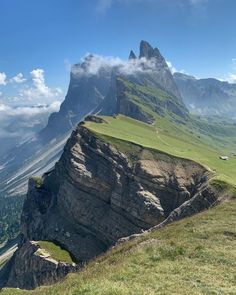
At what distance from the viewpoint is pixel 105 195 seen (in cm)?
13788

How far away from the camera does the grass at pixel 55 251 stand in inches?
4777

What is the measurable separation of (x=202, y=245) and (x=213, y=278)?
35.4 ft

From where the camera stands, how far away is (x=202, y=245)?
42969 millimetres

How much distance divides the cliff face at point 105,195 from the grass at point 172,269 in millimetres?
68022

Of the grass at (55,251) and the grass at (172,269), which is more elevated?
the grass at (172,269)

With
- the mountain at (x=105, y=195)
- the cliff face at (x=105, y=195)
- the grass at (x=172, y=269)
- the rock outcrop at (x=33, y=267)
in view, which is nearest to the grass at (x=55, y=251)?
the mountain at (x=105, y=195)

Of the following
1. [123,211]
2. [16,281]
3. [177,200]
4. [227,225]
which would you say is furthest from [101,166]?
[227,225]

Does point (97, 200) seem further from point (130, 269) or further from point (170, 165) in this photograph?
point (130, 269)

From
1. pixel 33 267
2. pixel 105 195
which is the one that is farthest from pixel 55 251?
pixel 105 195

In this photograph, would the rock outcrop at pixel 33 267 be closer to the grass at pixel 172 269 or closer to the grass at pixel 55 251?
the grass at pixel 55 251

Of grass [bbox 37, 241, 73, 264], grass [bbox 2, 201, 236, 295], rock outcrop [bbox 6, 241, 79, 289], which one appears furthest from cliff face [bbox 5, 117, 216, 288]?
grass [bbox 2, 201, 236, 295]

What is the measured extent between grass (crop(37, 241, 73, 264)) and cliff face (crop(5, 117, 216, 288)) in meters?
2.50

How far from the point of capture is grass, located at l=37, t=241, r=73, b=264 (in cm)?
12132

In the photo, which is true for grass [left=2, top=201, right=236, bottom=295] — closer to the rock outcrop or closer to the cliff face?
the rock outcrop
